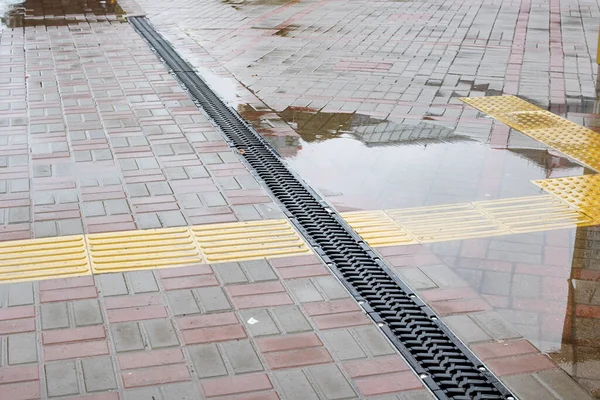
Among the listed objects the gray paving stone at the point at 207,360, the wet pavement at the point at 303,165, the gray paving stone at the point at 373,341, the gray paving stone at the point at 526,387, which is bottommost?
the wet pavement at the point at 303,165

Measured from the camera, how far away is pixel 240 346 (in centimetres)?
393

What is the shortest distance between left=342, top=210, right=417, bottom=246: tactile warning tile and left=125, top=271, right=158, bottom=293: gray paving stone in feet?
4.61

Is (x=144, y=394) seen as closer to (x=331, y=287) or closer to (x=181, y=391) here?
(x=181, y=391)

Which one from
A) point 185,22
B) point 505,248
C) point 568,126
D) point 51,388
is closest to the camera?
point 51,388

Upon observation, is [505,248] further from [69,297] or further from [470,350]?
[69,297]

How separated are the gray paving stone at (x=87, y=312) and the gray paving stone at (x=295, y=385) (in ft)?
3.47

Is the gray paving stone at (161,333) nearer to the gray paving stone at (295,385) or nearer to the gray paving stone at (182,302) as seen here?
the gray paving stone at (182,302)

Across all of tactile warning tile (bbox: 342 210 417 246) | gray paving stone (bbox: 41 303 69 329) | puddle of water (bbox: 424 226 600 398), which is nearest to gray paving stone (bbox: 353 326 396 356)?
puddle of water (bbox: 424 226 600 398)

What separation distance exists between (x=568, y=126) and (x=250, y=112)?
9.85 ft

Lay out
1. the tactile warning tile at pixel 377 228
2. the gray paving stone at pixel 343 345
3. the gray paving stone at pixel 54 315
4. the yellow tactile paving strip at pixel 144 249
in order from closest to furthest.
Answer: the gray paving stone at pixel 343 345
the gray paving stone at pixel 54 315
the yellow tactile paving strip at pixel 144 249
the tactile warning tile at pixel 377 228

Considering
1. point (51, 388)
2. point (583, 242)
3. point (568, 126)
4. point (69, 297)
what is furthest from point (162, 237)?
point (568, 126)

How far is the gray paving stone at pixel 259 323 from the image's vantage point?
407 cm

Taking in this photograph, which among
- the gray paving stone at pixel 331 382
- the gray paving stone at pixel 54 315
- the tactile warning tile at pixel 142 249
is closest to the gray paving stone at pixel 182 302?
the tactile warning tile at pixel 142 249

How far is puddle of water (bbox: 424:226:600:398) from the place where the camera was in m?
3.98
